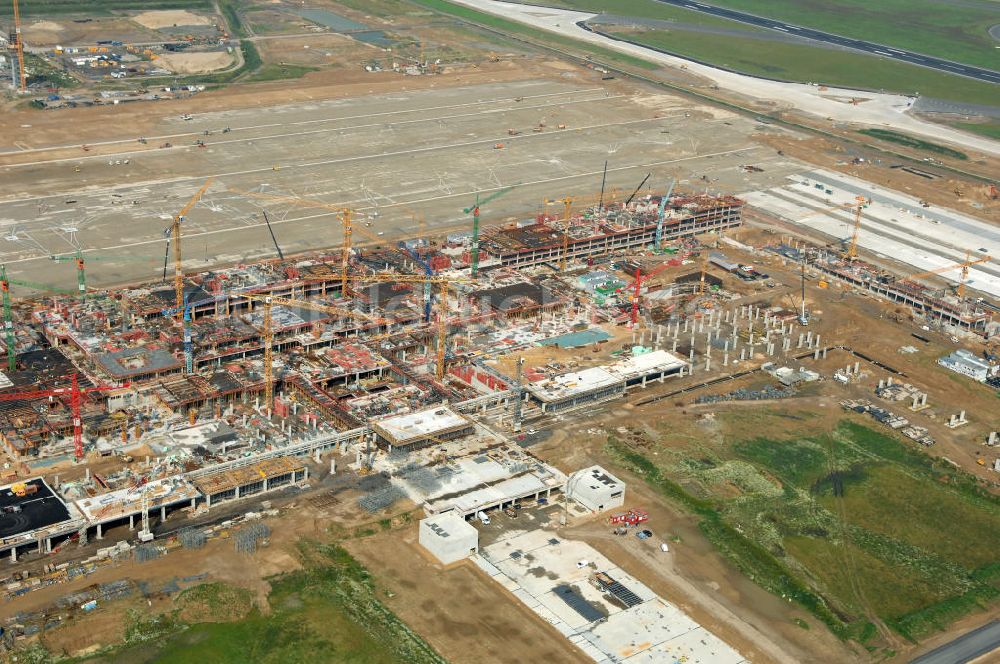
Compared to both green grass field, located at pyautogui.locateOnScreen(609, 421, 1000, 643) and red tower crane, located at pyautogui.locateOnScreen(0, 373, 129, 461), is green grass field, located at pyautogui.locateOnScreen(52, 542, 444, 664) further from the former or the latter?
green grass field, located at pyautogui.locateOnScreen(609, 421, 1000, 643)

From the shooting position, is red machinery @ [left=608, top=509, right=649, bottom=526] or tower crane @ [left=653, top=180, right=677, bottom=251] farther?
tower crane @ [left=653, top=180, right=677, bottom=251]

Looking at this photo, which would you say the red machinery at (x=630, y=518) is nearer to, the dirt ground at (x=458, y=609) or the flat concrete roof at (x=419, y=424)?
the dirt ground at (x=458, y=609)

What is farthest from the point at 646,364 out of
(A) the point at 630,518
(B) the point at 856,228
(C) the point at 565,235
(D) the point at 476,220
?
(B) the point at 856,228

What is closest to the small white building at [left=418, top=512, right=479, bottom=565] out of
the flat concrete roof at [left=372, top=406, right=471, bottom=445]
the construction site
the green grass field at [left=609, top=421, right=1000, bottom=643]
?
the construction site

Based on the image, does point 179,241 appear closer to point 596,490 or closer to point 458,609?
point 596,490

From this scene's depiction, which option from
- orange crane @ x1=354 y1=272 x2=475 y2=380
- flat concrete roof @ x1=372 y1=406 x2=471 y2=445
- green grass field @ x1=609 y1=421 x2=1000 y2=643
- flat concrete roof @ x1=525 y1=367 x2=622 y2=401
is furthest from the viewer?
orange crane @ x1=354 y1=272 x2=475 y2=380

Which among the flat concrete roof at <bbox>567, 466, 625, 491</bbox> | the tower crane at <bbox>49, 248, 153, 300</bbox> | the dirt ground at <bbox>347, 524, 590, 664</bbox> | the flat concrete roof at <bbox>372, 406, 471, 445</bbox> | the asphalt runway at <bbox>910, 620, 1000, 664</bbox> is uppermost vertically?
the tower crane at <bbox>49, 248, 153, 300</bbox>

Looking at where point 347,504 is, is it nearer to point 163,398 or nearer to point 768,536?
point 163,398
